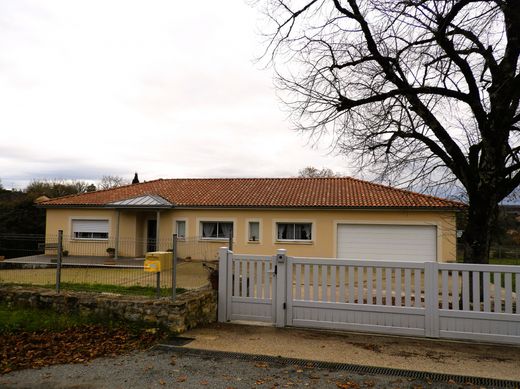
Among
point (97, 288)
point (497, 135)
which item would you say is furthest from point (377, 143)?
point (97, 288)

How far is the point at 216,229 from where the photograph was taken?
63.5 feet

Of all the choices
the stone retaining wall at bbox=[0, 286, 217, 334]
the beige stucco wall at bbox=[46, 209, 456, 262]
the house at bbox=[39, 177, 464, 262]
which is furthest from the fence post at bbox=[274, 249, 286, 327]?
the house at bbox=[39, 177, 464, 262]

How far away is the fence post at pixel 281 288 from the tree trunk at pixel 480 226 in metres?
5.04

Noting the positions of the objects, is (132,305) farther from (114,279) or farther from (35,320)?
(114,279)

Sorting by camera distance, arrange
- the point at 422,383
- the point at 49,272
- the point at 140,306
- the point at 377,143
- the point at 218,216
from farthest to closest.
Answer: the point at 218,216, the point at 377,143, the point at 49,272, the point at 140,306, the point at 422,383

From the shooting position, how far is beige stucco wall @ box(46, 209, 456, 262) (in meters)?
16.5

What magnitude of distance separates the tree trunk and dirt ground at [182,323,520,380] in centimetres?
366

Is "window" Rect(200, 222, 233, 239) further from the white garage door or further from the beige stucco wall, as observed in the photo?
the white garage door

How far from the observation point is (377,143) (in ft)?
34.0

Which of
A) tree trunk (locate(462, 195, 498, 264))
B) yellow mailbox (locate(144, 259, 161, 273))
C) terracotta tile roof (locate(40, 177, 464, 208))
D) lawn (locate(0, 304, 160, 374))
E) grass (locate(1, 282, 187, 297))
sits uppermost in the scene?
terracotta tile roof (locate(40, 177, 464, 208))

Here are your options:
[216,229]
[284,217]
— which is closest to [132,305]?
[284,217]

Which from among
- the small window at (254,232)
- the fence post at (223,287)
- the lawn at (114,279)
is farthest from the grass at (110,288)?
the small window at (254,232)

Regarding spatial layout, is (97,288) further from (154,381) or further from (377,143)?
(377,143)

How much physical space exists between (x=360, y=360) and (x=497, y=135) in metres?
6.00
